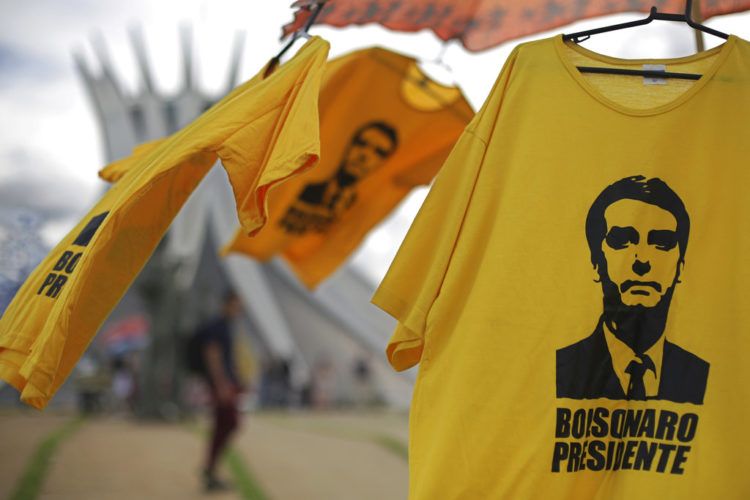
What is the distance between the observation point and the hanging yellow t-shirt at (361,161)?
441 cm

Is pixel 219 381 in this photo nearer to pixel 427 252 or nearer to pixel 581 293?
pixel 427 252

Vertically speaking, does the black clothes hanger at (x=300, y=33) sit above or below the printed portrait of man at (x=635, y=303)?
above

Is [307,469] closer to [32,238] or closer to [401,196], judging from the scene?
[401,196]

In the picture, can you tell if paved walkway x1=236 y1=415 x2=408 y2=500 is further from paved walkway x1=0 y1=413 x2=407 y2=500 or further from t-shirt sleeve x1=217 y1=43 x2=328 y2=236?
t-shirt sleeve x1=217 y1=43 x2=328 y2=236

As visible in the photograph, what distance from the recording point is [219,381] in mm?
6508

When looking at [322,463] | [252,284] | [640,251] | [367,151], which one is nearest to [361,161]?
[367,151]

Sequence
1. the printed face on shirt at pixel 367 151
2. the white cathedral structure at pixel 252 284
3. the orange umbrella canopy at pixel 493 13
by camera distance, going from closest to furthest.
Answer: the orange umbrella canopy at pixel 493 13 → the printed face on shirt at pixel 367 151 → the white cathedral structure at pixel 252 284

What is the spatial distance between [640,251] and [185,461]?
6.60 meters

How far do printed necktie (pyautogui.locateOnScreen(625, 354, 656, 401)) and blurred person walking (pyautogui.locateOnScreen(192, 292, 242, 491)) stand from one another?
14.6 feet

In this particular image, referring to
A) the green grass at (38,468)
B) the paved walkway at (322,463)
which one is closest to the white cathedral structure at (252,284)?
the paved walkway at (322,463)

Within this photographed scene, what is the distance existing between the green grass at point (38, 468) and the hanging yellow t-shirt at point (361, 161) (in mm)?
2656

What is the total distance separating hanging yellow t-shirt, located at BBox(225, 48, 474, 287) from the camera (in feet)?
14.5

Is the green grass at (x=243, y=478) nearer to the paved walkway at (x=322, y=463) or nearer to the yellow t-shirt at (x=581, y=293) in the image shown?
the paved walkway at (x=322, y=463)

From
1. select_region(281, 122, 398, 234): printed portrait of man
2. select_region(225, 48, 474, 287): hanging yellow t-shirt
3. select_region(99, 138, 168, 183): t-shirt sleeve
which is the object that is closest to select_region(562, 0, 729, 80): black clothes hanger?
select_region(99, 138, 168, 183): t-shirt sleeve
